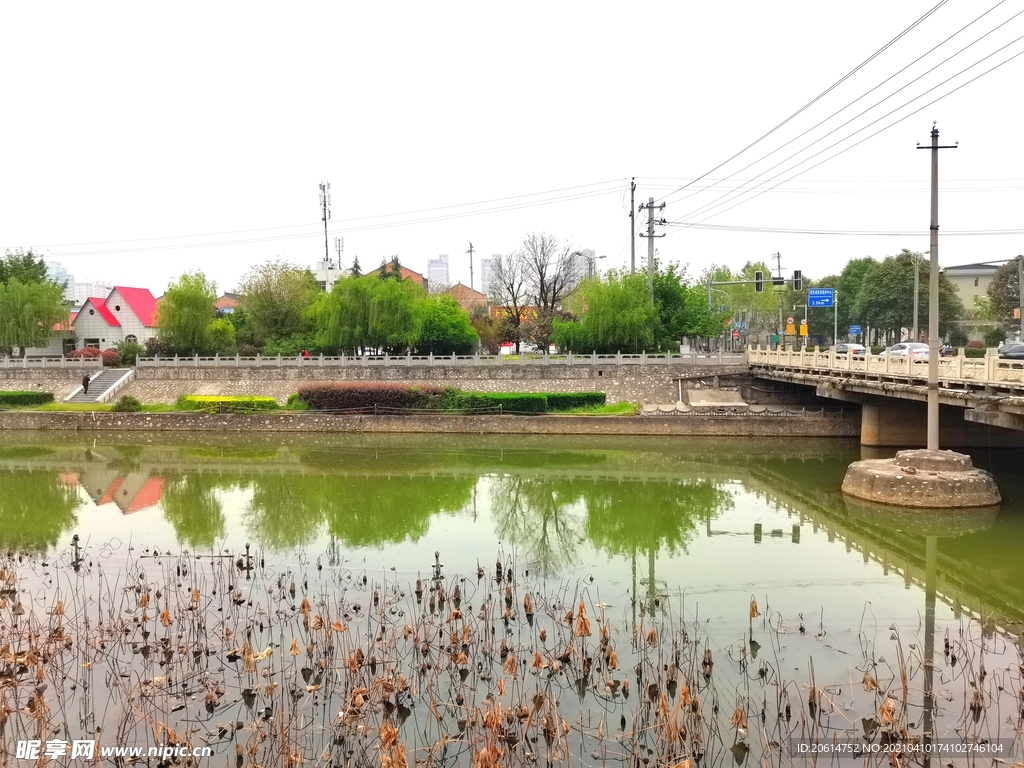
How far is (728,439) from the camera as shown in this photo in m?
28.8

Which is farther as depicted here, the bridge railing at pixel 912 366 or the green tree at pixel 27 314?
the green tree at pixel 27 314

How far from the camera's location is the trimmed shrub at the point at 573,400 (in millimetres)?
32312

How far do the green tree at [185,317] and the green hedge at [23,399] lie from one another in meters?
8.01

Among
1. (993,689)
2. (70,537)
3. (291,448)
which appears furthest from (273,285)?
(993,689)

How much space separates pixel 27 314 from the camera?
43531 millimetres

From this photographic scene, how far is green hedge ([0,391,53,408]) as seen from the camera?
3531cm

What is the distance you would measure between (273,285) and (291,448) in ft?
86.2

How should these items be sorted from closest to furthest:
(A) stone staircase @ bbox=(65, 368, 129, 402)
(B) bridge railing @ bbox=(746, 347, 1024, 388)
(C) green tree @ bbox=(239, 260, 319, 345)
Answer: (B) bridge railing @ bbox=(746, 347, 1024, 388)
(A) stone staircase @ bbox=(65, 368, 129, 402)
(C) green tree @ bbox=(239, 260, 319, 345)

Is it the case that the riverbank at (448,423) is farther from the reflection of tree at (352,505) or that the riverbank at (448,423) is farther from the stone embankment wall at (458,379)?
the reflection of tree at (352,505)

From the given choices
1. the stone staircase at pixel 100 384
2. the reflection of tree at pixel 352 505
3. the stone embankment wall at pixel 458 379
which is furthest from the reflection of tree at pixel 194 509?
the stone staircase at pixel 100 384

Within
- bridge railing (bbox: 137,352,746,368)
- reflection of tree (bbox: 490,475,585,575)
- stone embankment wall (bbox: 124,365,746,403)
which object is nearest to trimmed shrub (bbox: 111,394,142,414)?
stone embankment wall (bbox: 124,365,746,403)

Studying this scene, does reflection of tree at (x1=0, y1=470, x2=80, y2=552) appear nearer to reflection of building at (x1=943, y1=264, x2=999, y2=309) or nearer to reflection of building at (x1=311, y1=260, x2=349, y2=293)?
reflection of building at (x1=311, y1=260, x2=349, y2=293)

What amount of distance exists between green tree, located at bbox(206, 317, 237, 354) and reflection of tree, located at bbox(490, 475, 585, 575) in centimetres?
2832

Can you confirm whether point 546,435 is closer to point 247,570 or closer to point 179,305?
point 247,570
